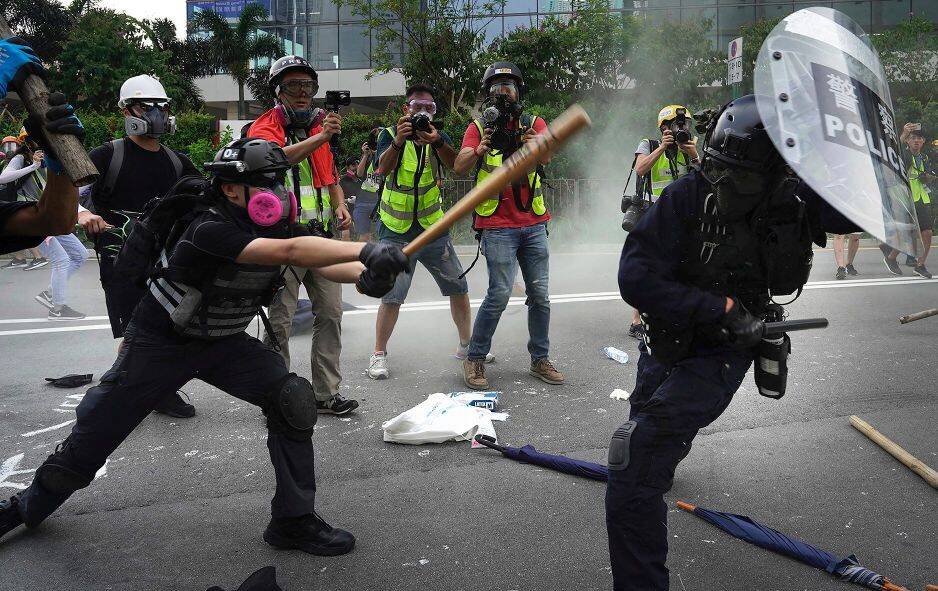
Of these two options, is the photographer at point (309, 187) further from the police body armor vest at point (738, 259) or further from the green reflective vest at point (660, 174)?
the green reflective vest at point (660, 174)

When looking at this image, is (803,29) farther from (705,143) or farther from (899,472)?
(899,472)

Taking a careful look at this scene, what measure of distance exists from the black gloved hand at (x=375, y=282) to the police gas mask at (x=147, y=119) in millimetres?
2854

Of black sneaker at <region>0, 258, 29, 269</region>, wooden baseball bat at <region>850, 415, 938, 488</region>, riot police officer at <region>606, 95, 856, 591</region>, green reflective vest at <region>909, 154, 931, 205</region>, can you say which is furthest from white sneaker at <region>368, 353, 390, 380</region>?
black sneaker at <region>0, 258, 29, 269</region>

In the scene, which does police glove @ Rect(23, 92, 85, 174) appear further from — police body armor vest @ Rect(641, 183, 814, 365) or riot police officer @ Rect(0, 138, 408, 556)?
police body armor vest @ Rect(641, 183, 814, 365)

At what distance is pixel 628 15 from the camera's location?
19266mm

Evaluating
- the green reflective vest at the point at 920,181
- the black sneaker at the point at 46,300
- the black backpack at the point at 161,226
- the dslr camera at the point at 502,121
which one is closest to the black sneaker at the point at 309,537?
the black backpack at the point at 161,226

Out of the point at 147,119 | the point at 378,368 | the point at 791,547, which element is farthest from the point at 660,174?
the point at 791,547

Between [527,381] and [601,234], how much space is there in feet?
34.2

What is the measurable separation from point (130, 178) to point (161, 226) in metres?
1.78

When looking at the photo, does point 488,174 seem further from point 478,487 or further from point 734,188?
point 734,188

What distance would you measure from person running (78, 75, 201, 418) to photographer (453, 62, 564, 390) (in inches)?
69.8

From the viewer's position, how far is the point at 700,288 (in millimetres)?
2918

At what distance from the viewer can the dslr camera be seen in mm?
5496

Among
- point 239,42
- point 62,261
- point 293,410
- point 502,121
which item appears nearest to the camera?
point 293,410
